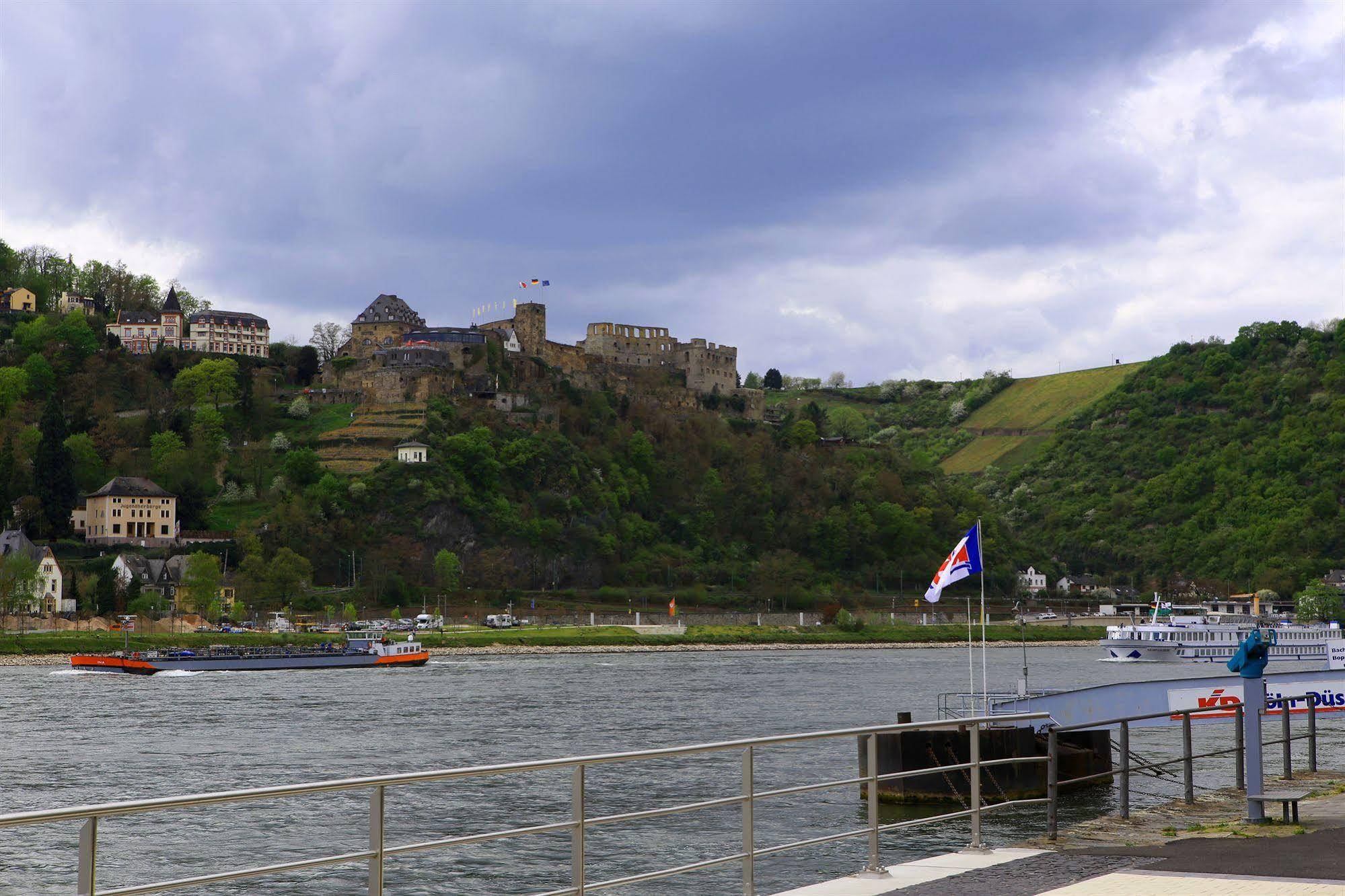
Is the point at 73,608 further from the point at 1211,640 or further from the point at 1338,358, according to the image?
the point at 1338,358

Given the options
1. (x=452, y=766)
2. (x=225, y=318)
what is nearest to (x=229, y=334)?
(x=225, y=318)

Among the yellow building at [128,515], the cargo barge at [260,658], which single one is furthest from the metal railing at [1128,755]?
the yellow building at [128,515]

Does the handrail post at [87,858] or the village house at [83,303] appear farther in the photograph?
the village house at [83,303]

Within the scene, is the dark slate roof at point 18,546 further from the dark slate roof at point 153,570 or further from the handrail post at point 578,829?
the handrail post at point 578,829

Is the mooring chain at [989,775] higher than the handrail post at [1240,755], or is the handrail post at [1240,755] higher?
the handrail post at [1240,755]

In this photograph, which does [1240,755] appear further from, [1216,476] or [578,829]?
[1216,476]

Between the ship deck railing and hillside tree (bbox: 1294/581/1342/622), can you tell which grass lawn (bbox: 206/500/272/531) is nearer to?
hillside tree (bbox: 1294/581/1342/622)

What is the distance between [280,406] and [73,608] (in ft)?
143

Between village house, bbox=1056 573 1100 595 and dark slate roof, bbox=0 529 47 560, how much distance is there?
10637 centimetres

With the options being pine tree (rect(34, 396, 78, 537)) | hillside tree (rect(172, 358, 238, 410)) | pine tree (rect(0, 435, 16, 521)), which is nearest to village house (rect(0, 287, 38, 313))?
hillside tree (rect(172, 358, 238, 410))

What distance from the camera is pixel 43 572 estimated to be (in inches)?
4245

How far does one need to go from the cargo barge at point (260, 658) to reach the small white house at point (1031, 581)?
87.8 m

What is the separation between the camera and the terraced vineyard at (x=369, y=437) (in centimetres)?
13112

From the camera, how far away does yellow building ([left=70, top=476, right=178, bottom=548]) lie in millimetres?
121688
